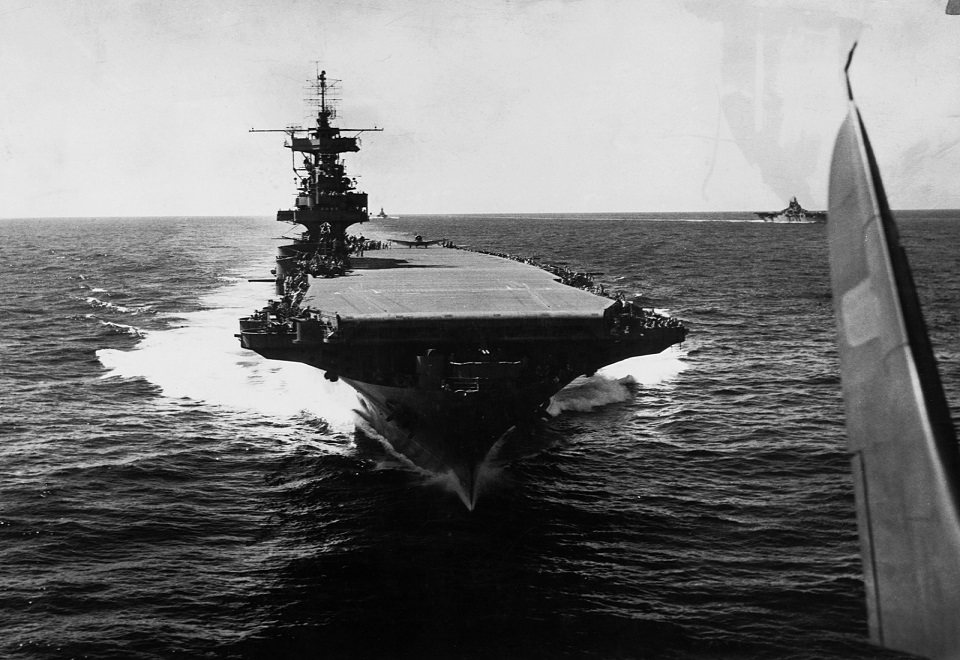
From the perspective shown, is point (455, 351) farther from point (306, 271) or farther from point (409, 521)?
point (306, 271)

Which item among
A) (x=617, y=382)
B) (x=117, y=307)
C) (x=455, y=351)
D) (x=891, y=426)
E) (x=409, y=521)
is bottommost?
(x=409, y=521)

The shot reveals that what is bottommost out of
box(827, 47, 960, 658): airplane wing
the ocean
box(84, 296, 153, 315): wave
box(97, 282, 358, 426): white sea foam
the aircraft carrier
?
the ocean

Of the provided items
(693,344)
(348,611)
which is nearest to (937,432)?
(348,611)

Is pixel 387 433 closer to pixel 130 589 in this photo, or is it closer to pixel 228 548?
pixel 228 548

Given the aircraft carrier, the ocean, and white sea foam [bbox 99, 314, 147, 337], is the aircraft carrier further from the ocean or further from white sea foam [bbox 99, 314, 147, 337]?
white sea foam [bbox 99, 314, 147, 337]

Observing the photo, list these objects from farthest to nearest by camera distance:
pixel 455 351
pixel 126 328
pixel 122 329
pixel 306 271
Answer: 1. pixel 126 328
2. pixel 122 329
3. pixel 306 271
4. pixel 455 351

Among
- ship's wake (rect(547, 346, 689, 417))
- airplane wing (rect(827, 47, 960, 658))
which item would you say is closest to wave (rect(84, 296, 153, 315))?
ship's wake (rect(547, 346, 689, 417))

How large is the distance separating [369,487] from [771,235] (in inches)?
5205

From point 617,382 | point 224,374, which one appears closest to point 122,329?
point 224,374

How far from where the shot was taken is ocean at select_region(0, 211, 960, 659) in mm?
14055

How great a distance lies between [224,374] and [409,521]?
1809 centimetres

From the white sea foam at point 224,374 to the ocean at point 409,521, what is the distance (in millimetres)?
164

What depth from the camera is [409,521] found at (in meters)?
18.7

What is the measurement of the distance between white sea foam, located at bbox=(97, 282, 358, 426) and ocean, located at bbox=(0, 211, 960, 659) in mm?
164
